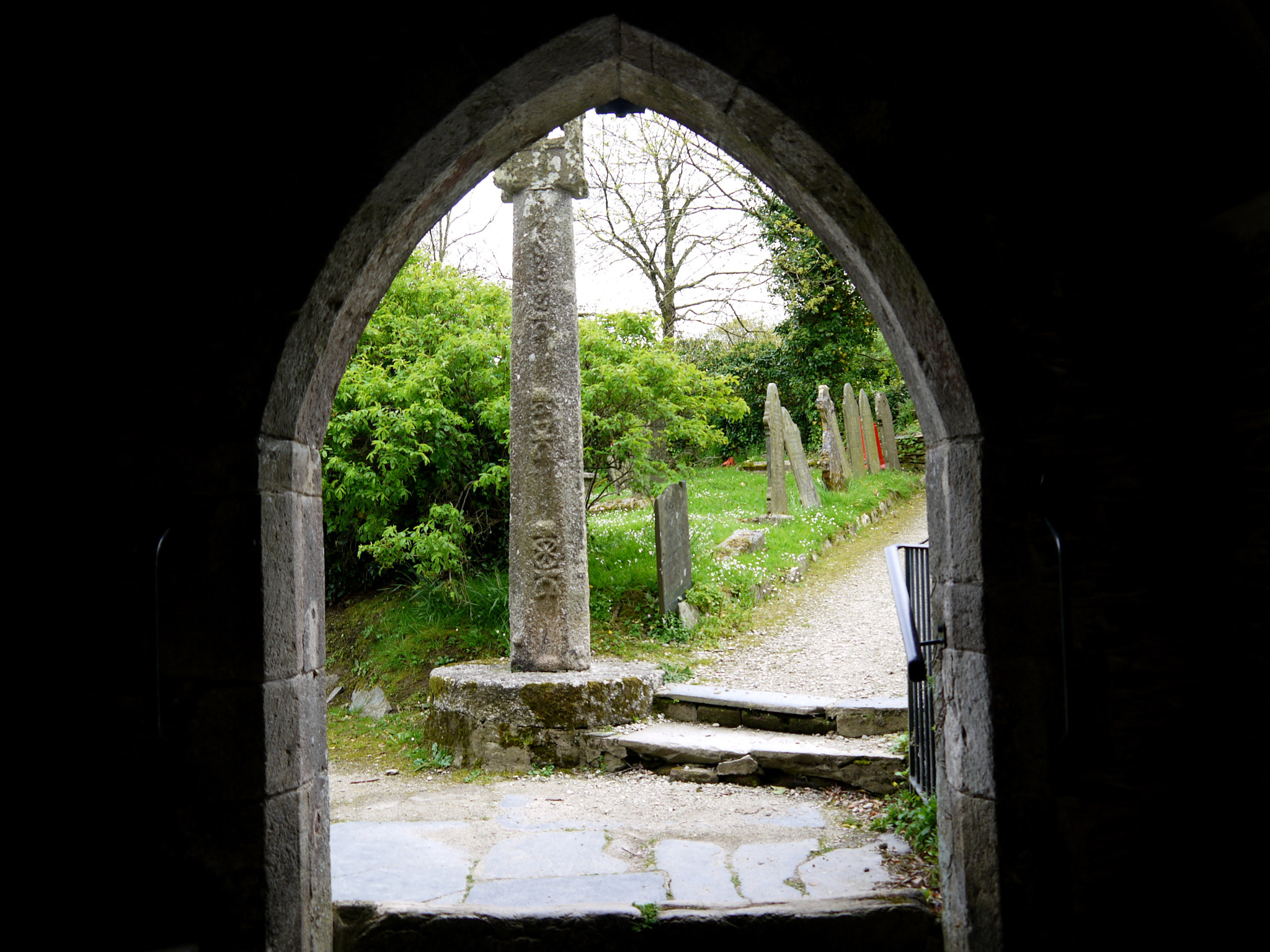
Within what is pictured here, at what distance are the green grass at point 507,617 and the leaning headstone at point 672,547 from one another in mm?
147

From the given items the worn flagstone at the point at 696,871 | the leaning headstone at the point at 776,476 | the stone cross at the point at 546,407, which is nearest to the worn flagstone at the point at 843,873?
the worn flagstone at the point at 696,871

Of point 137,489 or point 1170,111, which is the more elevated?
point 1170,111

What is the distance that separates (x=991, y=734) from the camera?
2301 millimetres

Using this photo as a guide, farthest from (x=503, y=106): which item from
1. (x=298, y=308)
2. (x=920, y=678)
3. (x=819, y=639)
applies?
(x=819, y=639)

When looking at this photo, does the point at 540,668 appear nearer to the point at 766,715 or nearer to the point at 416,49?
the point at 766,715

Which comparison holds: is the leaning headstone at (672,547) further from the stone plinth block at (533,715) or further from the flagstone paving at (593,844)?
the flagstone paving at (593,844)

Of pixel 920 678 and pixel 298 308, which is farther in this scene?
pixel 920 678

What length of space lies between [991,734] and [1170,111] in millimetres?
1747

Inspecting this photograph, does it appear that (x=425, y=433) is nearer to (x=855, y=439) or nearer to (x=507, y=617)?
(x=507, y=617)

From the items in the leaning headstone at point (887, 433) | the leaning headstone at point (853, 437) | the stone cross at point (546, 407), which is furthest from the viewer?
the leaning headstone at point (887, 433)

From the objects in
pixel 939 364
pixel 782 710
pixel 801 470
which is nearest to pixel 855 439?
pixel 801 470

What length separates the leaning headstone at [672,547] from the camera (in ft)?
24.2

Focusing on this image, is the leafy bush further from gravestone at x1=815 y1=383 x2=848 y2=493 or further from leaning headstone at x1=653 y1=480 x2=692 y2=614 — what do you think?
gravestone at x1=815 y1=383 x2=848 y2=493

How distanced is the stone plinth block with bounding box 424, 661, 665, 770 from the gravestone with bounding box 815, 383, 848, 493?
26.0 ft
